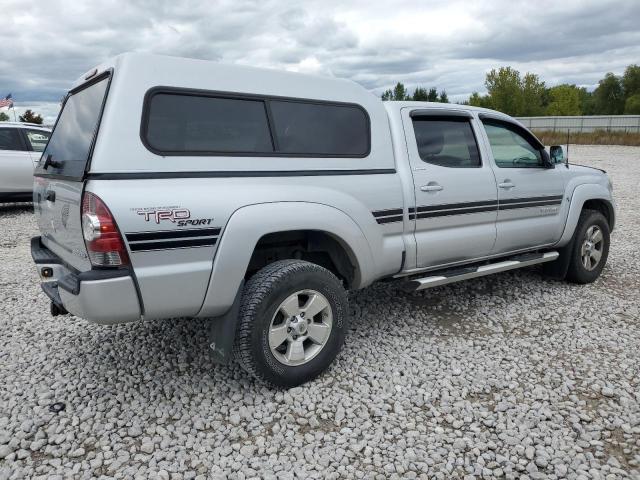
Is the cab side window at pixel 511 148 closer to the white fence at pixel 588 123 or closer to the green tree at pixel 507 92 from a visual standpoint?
the white fence at pixel 588 123

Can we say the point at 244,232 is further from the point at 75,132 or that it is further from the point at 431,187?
the point at 431,187

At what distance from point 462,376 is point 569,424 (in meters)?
0.73

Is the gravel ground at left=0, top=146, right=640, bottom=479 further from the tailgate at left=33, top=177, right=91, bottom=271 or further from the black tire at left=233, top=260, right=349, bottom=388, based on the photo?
the tailgate at left=33, top=177, right=91, bottom=271

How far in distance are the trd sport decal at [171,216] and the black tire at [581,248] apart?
4046 mm

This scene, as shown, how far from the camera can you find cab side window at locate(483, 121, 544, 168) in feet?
15.1

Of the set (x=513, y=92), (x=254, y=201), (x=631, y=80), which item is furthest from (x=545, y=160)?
(x=631, y=80)

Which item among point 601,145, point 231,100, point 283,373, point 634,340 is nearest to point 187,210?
point 231,100

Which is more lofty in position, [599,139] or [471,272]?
[471,272]

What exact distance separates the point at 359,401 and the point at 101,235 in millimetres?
1810

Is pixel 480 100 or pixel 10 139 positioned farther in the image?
pixel 480 100

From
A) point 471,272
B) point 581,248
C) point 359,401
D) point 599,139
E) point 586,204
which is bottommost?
point 359,401

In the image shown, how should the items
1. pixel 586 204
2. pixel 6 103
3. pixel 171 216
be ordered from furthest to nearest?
pixel 6 103 → pixel 586 204 → pixel 171 216

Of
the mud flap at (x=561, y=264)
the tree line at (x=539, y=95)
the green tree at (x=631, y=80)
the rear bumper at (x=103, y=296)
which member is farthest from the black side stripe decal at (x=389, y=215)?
the green tree at (x=631, y=80)

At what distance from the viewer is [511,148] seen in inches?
188
